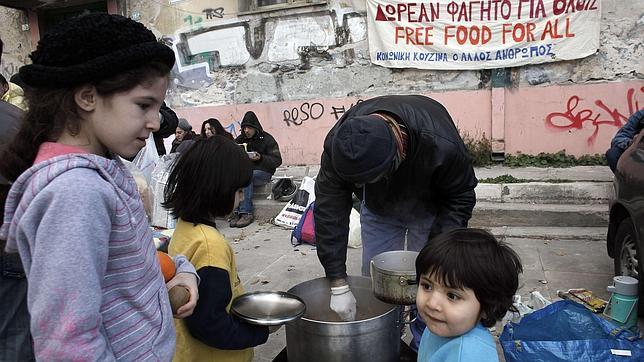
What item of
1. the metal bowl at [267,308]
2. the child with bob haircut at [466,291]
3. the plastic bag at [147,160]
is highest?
the plastic bag at [147,160]

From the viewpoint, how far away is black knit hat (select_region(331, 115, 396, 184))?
2.04 meters

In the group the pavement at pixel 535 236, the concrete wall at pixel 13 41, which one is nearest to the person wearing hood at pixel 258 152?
the pavement at pixel 535 236

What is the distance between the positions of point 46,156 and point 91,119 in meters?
0.13

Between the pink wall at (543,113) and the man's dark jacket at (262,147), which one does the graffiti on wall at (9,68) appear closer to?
the man's dark jacket at (262,147)

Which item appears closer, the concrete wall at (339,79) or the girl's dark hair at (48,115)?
the girl's dark hair at (48,115)

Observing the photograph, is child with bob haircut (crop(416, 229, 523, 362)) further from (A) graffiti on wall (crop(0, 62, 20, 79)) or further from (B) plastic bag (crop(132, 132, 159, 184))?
(A) graffiti on wall (crop(0, 62, 20, 79))

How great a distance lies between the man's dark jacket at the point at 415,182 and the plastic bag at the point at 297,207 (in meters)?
3.53

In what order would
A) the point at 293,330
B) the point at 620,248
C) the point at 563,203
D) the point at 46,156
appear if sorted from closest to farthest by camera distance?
1. the point at 46,156
2. the point at 293,330
3. the point at 620,248
4. the point at 563,203

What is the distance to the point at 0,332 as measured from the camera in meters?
1.27

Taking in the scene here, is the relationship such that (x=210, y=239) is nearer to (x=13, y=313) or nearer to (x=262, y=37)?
(x=13, y=313)

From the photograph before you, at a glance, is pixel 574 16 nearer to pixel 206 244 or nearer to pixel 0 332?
pixel 206 244

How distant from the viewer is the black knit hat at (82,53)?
101 cm

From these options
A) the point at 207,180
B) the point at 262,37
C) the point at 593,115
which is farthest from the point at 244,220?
the point at 593,115

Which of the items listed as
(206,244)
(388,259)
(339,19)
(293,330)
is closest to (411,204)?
(388,259)
